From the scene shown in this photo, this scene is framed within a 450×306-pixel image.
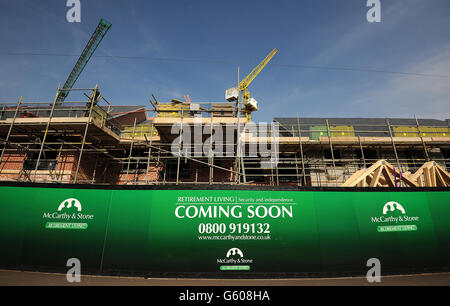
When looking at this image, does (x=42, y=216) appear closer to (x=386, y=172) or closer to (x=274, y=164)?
(x=386, y=172)

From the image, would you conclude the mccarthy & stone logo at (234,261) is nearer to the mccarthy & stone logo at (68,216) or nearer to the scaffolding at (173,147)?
the mccarthy & stone logo at (68,216)

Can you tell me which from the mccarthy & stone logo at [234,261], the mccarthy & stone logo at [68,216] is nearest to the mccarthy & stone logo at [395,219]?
the mccarthy & stone logo at [234,261]

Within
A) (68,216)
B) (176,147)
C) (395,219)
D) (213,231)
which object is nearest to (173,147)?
(176,147)

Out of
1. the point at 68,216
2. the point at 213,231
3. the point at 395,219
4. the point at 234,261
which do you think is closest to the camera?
the point at 234,261

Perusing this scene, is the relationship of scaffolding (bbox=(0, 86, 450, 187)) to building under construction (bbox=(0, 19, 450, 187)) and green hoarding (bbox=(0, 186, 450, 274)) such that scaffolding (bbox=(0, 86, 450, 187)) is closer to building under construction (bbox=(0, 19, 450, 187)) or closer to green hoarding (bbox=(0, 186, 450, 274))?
building under construction (bbox=(0, 19, 450, 187))

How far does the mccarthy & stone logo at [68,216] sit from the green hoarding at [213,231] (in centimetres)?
3

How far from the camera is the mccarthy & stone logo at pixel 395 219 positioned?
18.5 ft

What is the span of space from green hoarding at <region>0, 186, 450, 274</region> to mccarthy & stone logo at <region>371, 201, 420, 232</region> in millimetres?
29

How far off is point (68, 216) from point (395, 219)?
9394 millimetres

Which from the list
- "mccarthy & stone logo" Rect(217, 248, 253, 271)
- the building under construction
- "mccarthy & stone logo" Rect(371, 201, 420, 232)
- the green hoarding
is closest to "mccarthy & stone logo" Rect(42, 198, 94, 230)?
the green hoarding

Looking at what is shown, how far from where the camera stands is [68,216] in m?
5.43

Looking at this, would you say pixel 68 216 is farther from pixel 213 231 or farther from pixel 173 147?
pixel 173 147

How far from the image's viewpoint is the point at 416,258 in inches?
217
